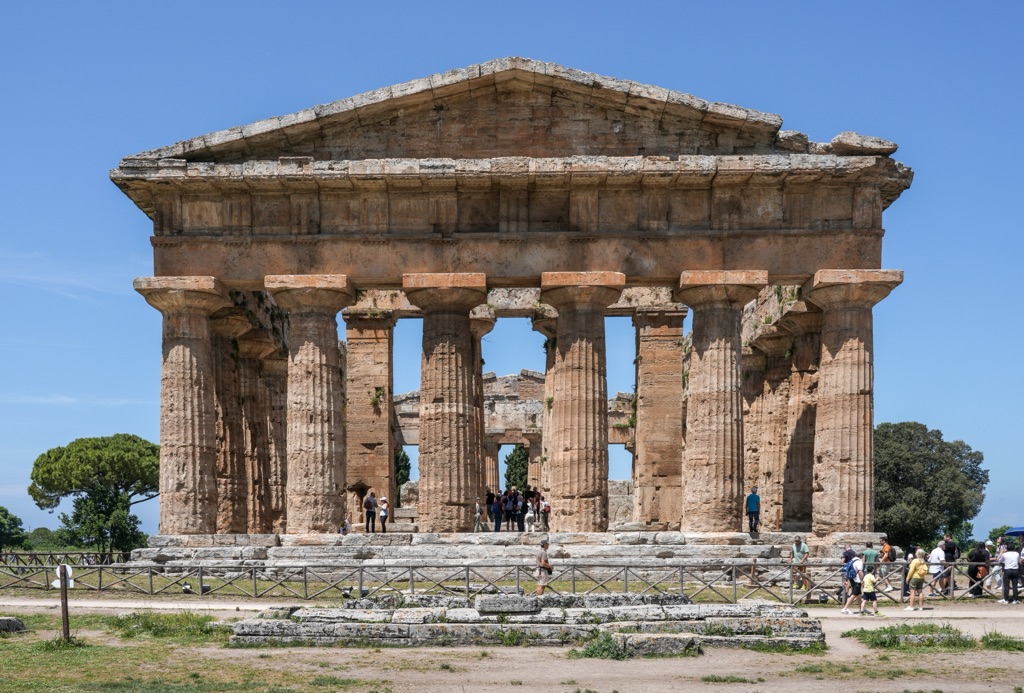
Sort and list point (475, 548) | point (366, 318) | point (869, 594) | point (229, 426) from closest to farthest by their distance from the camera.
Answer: point (869, 594), point (475, 548), point (229, 426), point (366, 318)

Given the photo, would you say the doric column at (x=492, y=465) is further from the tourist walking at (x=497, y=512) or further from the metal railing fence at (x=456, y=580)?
the metal railing fence at (x=456, y=580)

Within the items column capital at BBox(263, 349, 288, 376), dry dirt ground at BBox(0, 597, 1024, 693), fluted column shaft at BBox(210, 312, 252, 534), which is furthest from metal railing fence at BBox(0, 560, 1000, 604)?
column capital at BBox(263, 349, 288, 376)

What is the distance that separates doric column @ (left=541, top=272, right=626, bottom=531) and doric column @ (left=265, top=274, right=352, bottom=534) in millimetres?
5267

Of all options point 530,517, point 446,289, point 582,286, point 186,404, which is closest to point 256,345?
point 186,404

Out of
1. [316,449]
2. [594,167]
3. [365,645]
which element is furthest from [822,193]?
[365,645]

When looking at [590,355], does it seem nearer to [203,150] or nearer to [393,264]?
[393,264]

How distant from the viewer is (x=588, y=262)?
30.2 m

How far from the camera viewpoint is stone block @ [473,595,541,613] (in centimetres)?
1925

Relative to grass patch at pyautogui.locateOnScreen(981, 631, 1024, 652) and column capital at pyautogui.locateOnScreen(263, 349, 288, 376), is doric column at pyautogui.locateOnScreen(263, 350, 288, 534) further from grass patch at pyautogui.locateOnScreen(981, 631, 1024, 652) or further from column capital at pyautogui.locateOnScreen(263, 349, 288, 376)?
grass patch at pyautogui.locateOnScreen(981, 631, 1024, 652)

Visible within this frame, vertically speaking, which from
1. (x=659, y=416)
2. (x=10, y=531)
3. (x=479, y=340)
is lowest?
(x=10, y=531)

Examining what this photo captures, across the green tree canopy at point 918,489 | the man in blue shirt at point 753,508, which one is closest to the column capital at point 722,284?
the man in blue shirt at point 753,508

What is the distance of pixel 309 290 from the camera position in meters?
30.1

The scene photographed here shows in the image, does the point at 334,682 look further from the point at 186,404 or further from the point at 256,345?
the point at 256,345

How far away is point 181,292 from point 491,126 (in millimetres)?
8491
